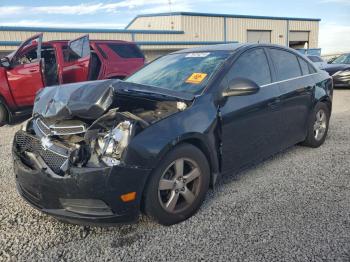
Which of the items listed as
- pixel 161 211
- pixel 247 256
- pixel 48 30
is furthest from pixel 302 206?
pixel 48 30

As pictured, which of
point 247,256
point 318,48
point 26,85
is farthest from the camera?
point 318,48

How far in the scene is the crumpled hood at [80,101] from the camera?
284 centimetres

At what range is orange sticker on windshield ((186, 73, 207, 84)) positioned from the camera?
138 inches

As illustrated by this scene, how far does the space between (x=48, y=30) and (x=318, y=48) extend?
26849 millimetres

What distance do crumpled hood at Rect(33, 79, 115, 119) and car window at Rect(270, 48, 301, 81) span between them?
2.34m

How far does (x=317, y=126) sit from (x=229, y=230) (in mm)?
2950

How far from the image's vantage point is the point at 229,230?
115 inches

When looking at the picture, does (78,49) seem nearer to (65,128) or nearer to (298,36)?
(65,128)

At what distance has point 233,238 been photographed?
2.80 meters

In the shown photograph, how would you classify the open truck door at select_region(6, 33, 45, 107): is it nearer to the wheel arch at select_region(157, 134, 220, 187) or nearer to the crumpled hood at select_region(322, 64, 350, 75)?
the wheel arch at select_region(157, 134, 220, 187)

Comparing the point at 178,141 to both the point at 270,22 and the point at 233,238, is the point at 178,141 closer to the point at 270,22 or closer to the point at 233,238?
the point at 233,238

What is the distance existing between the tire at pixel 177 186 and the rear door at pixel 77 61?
5.72 m

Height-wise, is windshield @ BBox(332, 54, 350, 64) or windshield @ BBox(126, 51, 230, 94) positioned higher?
windshield @ BBox(126, 51, 230, 94)

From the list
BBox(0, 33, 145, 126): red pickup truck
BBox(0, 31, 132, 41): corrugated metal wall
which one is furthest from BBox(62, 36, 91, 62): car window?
BBox(0, 31, 132, 41): corrugated metal wall
